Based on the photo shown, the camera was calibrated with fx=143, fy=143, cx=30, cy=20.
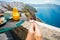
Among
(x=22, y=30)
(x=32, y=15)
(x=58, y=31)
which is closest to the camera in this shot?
(x=58, y=31)

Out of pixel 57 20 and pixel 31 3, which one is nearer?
pixel 57 20

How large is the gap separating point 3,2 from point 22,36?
26.0 inches

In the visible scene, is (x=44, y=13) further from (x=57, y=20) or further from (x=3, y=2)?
(x=3, y=2)

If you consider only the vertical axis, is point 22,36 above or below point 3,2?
below

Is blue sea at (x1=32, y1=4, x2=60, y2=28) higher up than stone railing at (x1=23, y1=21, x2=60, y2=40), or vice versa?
blue sea at (x1=32, y1=4, x2=60, y2=28)

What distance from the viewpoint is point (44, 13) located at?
2.12 m

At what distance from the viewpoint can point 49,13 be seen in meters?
2.10

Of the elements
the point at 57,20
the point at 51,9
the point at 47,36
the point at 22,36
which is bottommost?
the point at 22,36

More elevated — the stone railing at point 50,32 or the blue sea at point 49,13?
the blue sea at point 49,13

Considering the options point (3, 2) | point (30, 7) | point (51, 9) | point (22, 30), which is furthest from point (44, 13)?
point (3, 2)

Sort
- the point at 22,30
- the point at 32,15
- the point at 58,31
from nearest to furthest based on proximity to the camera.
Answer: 1. the point at 58,31
2. the point at 32,15
3. the point at 22,30

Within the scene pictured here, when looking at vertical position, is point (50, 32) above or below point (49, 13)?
below

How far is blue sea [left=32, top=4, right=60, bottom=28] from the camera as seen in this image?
2.04m

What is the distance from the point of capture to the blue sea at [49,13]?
2044 mm
